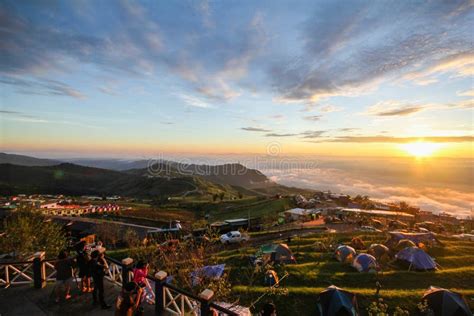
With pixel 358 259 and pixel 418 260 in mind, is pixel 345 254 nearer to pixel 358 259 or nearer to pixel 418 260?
pixel 358 259

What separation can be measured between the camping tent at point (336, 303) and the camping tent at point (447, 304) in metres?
3.81

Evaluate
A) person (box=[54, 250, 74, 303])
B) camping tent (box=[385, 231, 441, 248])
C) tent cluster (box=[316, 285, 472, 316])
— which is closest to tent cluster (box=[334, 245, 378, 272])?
tent cluster (box=[316, 285, 472, 316])

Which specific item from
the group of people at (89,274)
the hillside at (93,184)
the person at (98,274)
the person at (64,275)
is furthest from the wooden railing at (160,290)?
the hillside at (93,184)

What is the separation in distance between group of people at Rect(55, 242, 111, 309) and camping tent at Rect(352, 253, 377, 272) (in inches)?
703

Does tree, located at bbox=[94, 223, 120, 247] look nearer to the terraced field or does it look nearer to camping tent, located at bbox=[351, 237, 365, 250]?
the terraced field

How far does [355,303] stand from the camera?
14133mm

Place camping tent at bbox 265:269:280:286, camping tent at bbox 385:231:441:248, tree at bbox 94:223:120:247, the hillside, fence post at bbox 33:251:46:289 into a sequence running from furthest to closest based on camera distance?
the hillside
tree at bbox 94:223:120:247
camping tent at bbox 385:231:441:248
camping tent at bbox 265:269:280:286
fence post at bbox 33:251:46:289

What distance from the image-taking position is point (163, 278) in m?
8.12

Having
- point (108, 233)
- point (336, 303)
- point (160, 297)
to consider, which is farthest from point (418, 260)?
point (108, 233)

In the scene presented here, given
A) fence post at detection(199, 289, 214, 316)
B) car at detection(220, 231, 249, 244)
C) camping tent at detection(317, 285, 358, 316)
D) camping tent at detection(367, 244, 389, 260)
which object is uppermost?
fence post at detection(199, 289, 214, 316)

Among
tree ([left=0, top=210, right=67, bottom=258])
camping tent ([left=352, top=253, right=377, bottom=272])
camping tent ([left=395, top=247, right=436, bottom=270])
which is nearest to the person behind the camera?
tree ([left=0, top=210, right=67, bottom=258])

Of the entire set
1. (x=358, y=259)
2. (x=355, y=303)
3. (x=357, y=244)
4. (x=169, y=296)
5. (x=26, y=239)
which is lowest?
(x=357, y=244)

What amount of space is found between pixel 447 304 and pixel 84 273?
1614 centimetres

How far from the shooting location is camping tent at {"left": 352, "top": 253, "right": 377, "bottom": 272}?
65.5 ft
